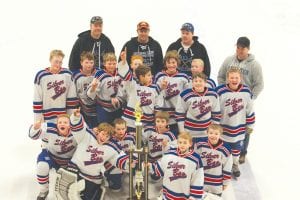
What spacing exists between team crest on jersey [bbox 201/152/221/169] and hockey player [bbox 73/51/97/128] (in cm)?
126

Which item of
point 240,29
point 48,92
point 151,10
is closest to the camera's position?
point 48,92

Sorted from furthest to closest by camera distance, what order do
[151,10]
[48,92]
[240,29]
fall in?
[151,10] < [240,29] < [48,92]

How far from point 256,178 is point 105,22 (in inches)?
204

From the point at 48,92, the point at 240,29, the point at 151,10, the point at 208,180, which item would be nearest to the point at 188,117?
the point at 208,180

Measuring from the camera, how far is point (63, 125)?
377cm

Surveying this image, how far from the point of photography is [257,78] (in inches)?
165

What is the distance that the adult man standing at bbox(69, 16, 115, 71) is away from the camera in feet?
15.0

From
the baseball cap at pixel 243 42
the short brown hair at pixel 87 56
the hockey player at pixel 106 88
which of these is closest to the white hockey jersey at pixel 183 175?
the hockey player at pixel 106 88

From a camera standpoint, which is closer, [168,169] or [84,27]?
[168,169]

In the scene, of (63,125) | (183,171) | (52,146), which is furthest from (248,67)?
(52,146)

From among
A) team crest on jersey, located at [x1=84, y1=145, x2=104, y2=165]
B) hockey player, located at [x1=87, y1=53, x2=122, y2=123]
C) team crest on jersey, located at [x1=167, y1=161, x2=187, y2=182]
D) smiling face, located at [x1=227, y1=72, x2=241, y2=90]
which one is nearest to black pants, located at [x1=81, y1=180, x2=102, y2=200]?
team crest on jersey, located at [x1=84, y1=145, x2=104, y2=165]

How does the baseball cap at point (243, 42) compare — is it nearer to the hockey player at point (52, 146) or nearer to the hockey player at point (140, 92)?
the hockey player at point (140, 92)

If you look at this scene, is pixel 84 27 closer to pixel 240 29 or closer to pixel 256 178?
pixel 240 29

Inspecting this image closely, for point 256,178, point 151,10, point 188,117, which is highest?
point 151,10
